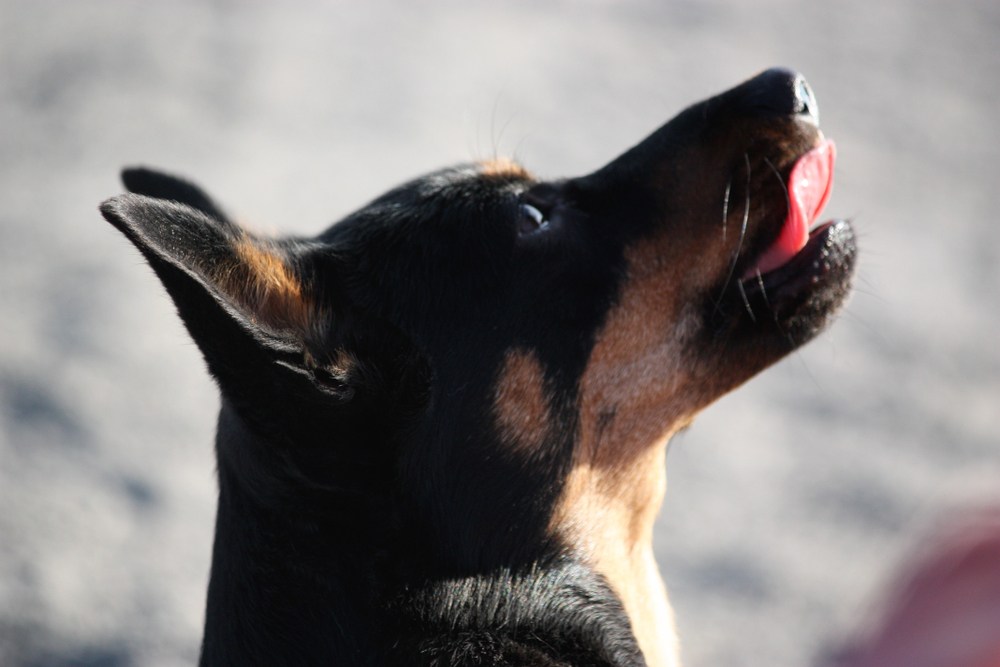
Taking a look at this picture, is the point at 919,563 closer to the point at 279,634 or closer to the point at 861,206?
the point at 279,634

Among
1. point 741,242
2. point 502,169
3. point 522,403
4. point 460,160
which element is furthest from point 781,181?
point 460,160

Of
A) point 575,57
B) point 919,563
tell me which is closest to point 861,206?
point 575,57

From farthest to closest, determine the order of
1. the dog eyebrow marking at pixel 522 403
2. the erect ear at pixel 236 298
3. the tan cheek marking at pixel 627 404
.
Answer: the tan cheek marking at pixel 627 404, the dog eyebrow marking at pixel 522 403, the erect ear at pixel 236 298

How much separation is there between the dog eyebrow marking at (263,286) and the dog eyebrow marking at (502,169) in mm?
803

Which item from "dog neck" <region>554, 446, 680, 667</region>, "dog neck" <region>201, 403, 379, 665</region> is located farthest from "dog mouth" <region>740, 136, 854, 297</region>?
"dog neck" <region>201, 403, 379, 665</region>

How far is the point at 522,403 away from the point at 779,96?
1228mm

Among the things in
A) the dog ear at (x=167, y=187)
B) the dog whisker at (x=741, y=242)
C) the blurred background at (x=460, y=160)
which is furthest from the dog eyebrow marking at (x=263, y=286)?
the blurred background at (x=460, y=160)

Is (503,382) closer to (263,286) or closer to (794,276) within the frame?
(263,286)

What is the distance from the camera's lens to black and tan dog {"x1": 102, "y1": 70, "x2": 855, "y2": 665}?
284 centimetres

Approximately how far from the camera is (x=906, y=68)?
10617 mm

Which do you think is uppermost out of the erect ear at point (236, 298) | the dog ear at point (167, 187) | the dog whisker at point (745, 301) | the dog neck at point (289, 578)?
the dog ear at point (167, 187)

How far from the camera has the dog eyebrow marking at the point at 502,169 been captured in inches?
137

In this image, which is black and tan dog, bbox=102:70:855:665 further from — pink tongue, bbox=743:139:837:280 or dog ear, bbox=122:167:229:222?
dog ear, bbox=122:167:229:222

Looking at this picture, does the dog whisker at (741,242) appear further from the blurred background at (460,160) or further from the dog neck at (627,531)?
the blurred background at (460,160)
